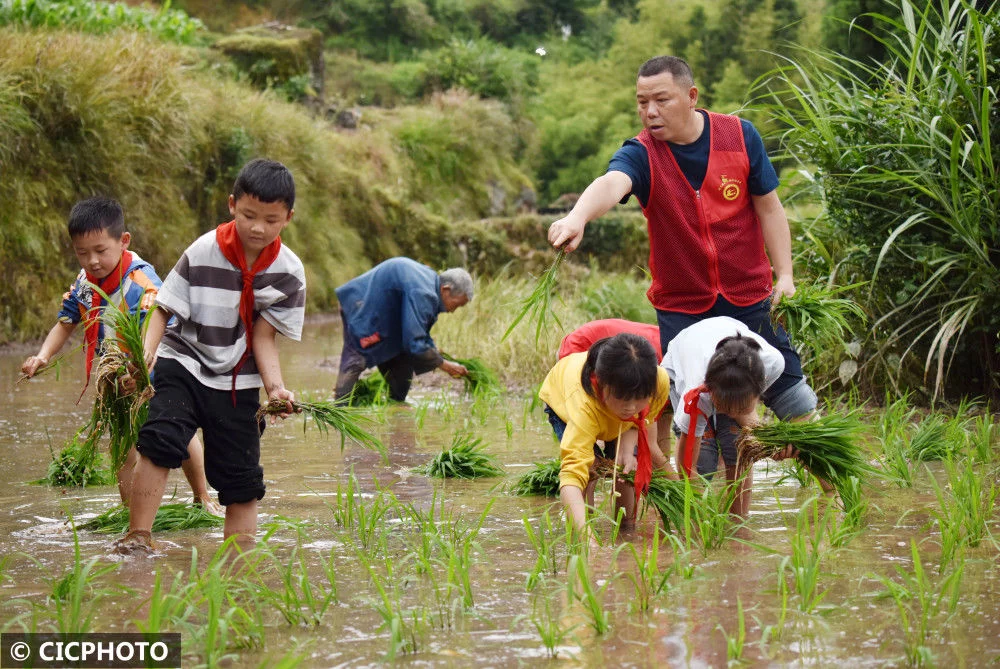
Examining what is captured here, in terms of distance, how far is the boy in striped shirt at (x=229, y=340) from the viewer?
3.88 meters

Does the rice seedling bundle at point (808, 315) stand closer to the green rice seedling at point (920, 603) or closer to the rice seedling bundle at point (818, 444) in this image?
the rice seedling bundle at point (818, 444)

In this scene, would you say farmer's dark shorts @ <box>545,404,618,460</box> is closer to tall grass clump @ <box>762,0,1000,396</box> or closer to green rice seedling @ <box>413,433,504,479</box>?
green rice seedling @ <box>413,433,504,479</box>

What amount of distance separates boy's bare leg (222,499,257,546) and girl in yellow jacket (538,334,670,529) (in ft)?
3.68

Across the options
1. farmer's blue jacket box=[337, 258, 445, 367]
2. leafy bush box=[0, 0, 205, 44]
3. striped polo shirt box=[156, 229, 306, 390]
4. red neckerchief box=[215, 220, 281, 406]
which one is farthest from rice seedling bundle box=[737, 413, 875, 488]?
leafy bush box=[0, 0, 205, 44]

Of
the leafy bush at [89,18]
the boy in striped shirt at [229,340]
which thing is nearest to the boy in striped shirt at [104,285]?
the boy in striped shirt at [229,340]

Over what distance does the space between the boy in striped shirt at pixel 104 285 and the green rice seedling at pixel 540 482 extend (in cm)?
129

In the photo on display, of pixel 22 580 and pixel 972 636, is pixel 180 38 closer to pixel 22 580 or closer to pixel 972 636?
pixel 22 580

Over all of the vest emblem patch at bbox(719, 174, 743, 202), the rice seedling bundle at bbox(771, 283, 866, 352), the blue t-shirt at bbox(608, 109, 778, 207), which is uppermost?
the blue t-shirt at bbox(608, 109, 778, 207)

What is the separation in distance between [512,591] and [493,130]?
19.5 m

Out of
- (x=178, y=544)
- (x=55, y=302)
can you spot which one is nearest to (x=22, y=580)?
(x=178, y=544)

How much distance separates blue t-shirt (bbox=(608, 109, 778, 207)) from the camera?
175 inches

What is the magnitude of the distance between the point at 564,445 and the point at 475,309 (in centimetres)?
728

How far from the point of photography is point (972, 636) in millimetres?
2822

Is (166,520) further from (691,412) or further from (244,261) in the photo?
(691,412)
